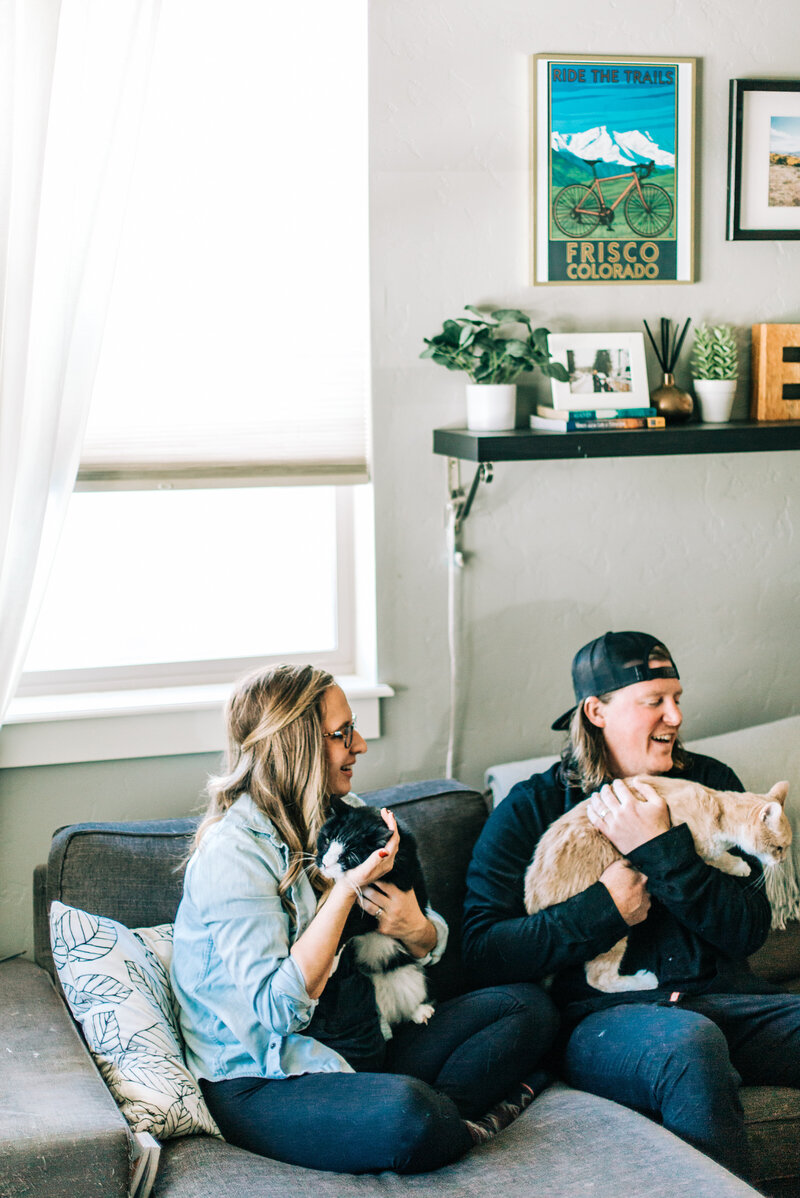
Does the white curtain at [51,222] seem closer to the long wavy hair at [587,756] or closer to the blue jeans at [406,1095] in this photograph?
the blue jeans at [406,1095]

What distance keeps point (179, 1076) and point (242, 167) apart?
174 cm

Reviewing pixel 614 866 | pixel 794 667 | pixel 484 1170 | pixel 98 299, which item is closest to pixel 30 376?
pixel 98 299

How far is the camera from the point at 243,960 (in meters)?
1.70

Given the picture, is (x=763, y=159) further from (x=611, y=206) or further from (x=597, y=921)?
(x=597, y=921)

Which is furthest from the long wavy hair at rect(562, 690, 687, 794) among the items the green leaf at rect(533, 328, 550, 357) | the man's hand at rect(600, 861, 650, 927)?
the green leaf at rect(533, 328, 550, 357)

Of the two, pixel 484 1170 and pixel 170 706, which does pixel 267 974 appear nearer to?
pixel 484 1170

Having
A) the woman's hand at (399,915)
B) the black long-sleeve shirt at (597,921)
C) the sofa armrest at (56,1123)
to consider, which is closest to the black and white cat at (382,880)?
the woman's hand at (399,915)

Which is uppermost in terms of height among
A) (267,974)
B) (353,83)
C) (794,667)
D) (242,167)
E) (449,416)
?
(353,83)

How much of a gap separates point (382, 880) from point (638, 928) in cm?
51

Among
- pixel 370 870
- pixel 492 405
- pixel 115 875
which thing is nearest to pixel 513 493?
pixel 492 405

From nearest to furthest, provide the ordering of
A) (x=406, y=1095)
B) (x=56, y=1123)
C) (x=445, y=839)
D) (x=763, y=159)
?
(x=56, y=1123)
(x=406, y=1095)
(x=445, y=839)
(x=763, y=159)

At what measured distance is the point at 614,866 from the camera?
195cm

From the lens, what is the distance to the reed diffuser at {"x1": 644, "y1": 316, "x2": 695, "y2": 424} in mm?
2504

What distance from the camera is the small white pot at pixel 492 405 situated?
2.38 m
